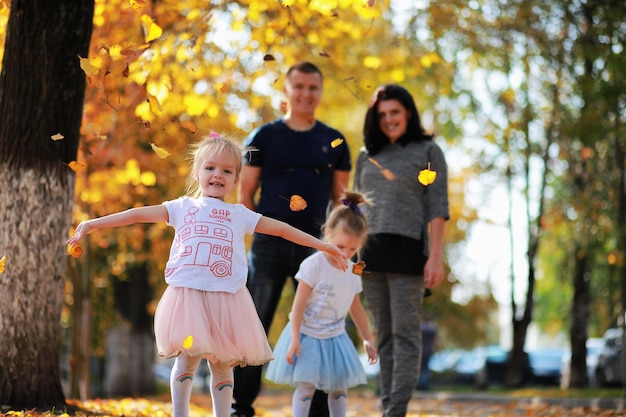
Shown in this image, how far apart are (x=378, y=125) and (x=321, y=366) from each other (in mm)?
1966

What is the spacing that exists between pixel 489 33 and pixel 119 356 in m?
11.1

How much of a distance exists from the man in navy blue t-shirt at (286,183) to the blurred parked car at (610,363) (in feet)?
47.7

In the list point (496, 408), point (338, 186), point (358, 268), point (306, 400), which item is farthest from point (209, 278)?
point (496, 408)

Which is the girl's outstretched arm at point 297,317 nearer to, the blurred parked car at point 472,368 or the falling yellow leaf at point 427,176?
the falling yellow leaf at point 427,176

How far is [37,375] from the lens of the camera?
22.3ft

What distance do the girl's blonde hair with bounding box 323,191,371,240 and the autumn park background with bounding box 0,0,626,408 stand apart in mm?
1247

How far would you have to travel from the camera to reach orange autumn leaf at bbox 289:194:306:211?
6.71 meters

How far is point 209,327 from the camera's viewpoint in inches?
199

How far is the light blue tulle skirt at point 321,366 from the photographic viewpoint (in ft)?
20.0

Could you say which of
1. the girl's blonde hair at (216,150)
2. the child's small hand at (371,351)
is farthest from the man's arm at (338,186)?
the girl's blonde hair at (216,150)

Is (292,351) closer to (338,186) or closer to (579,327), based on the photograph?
(338,186)

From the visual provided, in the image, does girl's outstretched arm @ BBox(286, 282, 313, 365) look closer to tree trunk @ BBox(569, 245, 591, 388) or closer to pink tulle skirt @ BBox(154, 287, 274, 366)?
pink tulle skirt @ BBox(154, 287, 274, 366)

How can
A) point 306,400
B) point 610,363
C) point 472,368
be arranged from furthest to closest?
point 472,368, point 610,363, point 306,400

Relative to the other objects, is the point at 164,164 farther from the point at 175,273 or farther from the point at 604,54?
the point at 175,273
